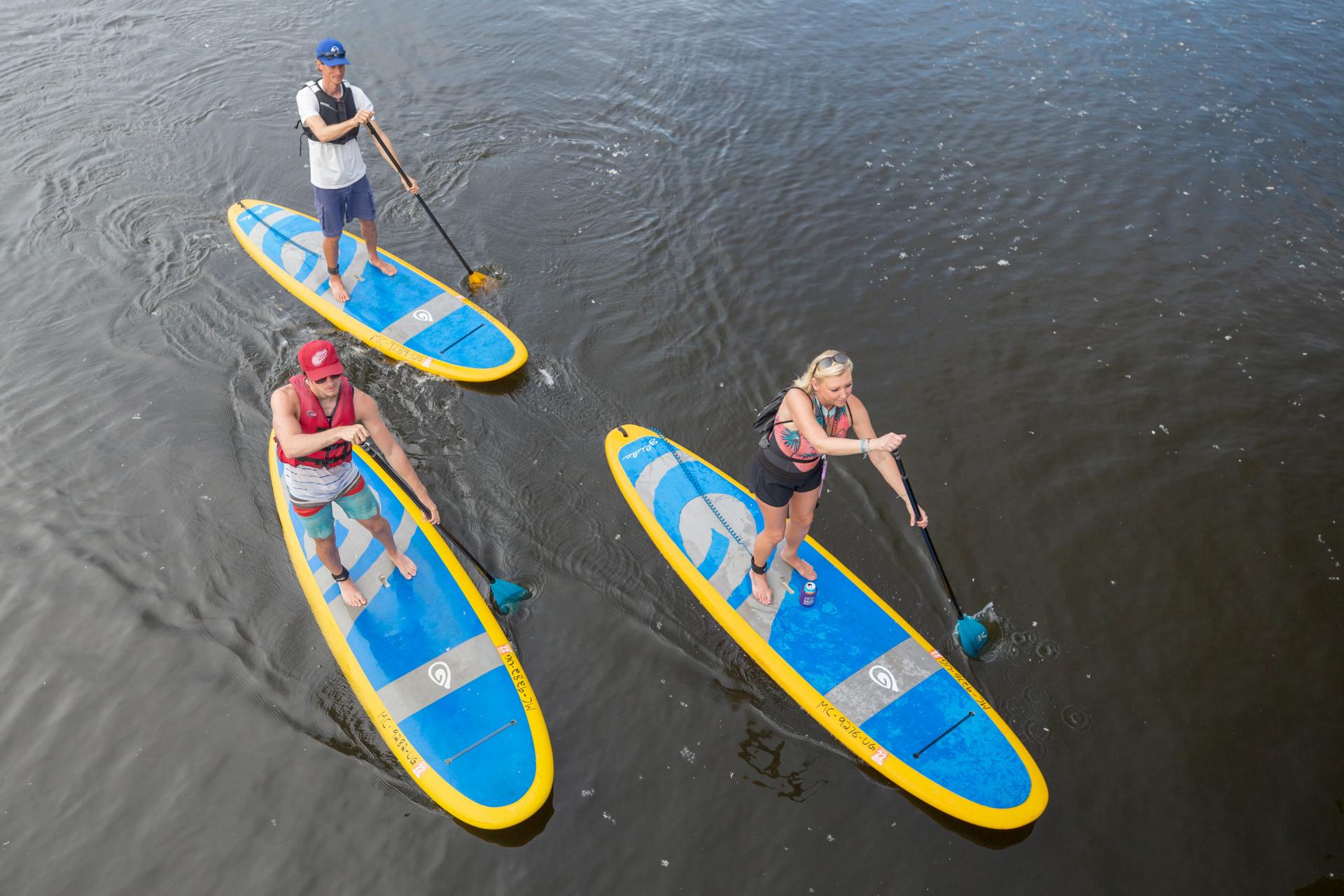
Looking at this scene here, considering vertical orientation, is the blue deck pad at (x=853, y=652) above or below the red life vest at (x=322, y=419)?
below

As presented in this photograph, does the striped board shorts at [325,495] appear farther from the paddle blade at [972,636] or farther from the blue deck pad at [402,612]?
the paddle blade at [972,636]

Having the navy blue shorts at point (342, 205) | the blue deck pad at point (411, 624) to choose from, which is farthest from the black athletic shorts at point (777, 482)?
the navy blue shorts at point (342, 205)

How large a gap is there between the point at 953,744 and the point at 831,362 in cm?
277

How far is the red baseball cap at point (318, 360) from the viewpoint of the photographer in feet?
15.2

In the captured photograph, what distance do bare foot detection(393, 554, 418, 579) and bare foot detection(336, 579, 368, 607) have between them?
0.34 meters

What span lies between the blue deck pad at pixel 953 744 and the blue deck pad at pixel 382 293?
16.6ft

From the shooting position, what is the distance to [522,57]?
558 inches

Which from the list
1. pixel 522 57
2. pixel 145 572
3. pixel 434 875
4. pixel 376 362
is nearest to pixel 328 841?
pixel 434 875

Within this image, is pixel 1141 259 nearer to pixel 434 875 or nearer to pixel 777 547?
pixel 777 547

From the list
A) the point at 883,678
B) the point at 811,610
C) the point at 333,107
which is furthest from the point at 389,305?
the point at 883,678

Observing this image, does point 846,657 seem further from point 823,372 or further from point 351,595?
point 351,595

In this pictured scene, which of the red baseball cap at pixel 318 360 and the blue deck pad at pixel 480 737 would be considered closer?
the red baseball cap at pixel 318 360

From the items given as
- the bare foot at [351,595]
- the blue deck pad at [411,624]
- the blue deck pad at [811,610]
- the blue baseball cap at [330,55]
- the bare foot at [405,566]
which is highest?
the blue baseball cap at [330,55]

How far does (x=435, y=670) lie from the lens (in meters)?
5.63
